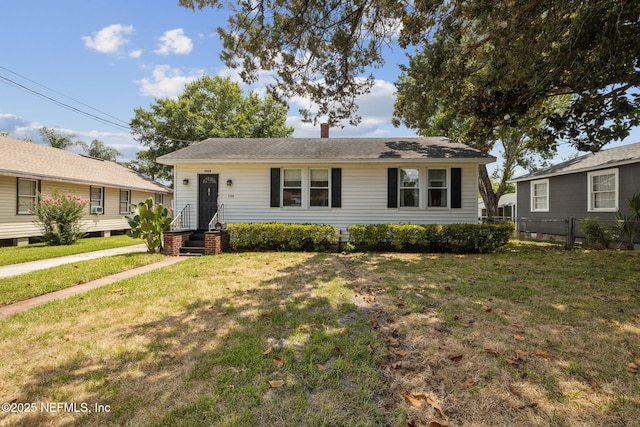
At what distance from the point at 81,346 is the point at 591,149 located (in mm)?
11836

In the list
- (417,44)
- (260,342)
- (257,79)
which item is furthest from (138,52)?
(260,342)

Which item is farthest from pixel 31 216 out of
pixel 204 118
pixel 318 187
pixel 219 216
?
pixel 204 118

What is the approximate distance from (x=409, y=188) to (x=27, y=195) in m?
15.4

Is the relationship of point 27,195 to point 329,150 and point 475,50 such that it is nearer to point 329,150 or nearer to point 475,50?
point 329,150

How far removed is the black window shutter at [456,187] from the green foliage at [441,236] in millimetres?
1162

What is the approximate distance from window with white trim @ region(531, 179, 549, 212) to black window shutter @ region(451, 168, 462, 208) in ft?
25.4

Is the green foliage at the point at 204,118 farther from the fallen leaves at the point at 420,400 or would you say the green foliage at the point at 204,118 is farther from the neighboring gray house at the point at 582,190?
the fallen leaves at the point at 420,400

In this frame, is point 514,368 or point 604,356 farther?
point 604,356

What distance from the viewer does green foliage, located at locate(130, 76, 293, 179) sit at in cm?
2523

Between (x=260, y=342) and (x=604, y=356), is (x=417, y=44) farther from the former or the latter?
(x=260, y=342)

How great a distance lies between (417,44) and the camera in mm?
7258

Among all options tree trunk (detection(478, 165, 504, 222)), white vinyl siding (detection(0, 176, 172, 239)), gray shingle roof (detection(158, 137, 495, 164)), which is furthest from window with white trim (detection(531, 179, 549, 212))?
white vinyl siding (detection(0, 176, 172, 239))

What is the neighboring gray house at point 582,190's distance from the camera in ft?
35.7

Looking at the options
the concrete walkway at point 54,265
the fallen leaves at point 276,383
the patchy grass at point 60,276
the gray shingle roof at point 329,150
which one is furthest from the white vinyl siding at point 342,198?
the fallen leaves at point 276,383
